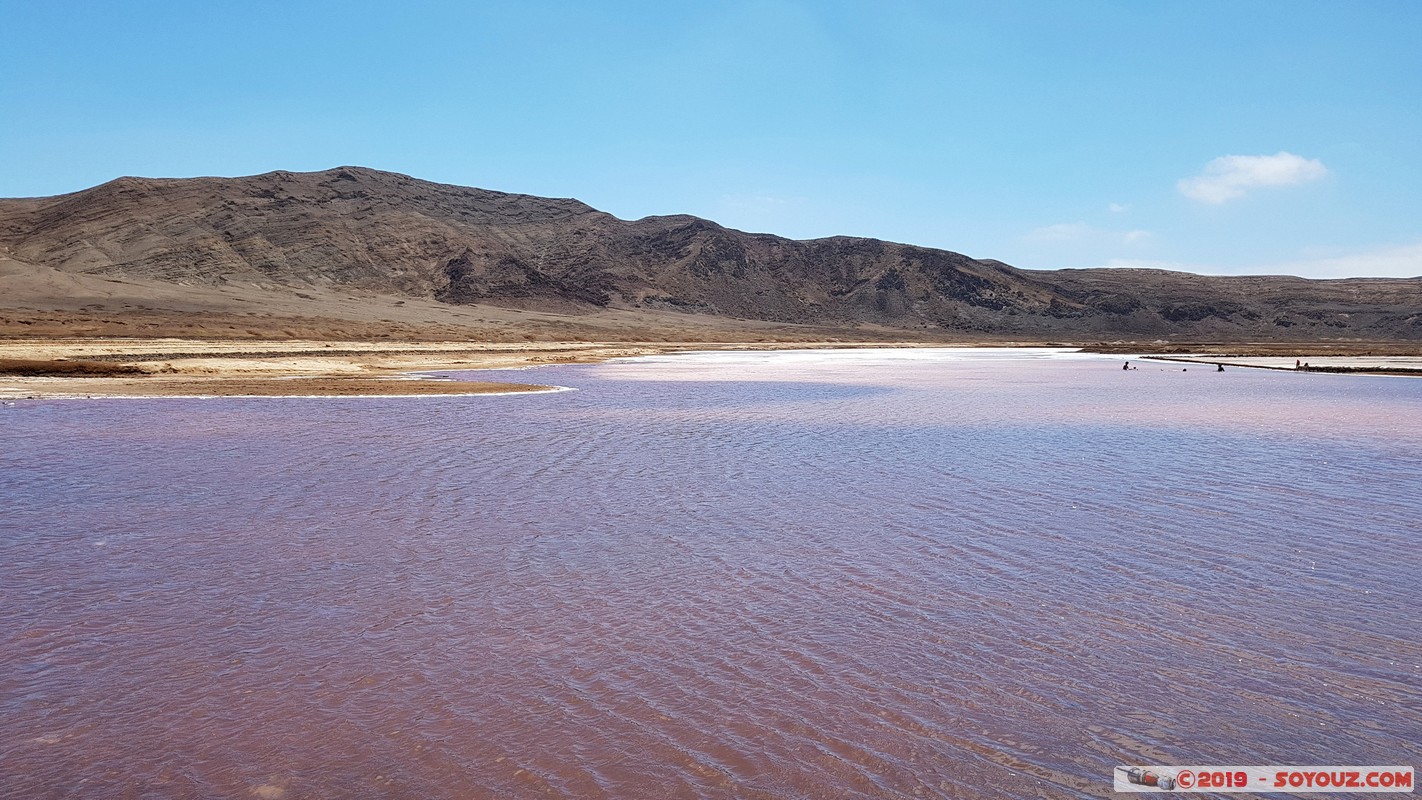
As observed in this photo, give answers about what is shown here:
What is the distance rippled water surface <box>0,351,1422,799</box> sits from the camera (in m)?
5.44

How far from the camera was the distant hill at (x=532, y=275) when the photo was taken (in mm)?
120500

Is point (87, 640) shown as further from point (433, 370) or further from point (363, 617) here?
point (433, 370)

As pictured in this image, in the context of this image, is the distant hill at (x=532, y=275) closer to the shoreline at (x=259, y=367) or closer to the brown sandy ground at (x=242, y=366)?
the brown sandy ground at (x=242, y=366)

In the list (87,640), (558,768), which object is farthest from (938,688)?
(87,640)

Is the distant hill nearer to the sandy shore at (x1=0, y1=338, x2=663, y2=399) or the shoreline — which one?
the sandy shore at (x1=0, y1=338, x2=663, y2=399)

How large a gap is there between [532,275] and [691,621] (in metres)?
148

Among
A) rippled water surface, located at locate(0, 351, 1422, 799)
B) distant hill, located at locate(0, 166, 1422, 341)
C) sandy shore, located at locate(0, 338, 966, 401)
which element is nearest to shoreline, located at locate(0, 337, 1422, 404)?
sandy shore, located at locate(0, 338, 966, 401)

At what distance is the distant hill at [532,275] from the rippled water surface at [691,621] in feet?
259

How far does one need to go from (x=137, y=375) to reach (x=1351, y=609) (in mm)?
38407

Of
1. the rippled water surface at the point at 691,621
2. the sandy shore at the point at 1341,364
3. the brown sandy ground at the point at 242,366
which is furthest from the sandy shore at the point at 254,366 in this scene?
the sandy shore at the point at 1341,364

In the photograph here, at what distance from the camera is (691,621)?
784 cm

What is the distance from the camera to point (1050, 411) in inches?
1097

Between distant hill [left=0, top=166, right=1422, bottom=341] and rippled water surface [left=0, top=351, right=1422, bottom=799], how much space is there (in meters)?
79.1

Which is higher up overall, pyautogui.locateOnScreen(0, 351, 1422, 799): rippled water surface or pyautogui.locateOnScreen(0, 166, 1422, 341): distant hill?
pyautogui.locateOnScreen(0, 166, 1422, 341): distant hill
